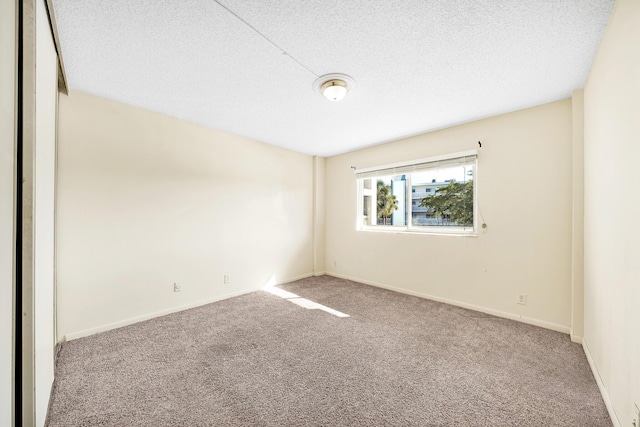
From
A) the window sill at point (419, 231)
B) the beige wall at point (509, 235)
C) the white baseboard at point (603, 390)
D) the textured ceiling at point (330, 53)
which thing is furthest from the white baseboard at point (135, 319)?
the white baseboard at point (603, 390)

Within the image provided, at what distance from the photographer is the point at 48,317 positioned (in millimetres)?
1525

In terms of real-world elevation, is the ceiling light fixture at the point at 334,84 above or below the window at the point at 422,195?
above

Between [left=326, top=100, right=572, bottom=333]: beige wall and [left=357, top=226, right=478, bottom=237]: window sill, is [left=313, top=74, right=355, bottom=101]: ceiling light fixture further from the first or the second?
[left=357, top=226, right=478, bottom=237]: window sill

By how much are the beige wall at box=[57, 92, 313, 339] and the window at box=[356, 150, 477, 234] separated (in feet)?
5.21

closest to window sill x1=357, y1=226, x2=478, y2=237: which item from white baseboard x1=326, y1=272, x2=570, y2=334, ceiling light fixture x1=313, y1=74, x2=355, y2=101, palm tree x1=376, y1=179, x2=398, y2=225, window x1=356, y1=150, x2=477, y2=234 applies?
window x1=356, y1=150, x2=477, y2=234

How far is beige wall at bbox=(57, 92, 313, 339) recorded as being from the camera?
2.38 meters

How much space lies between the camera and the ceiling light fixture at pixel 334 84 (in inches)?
83.6

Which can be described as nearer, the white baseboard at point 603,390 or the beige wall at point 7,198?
the beige wall at point 7,198

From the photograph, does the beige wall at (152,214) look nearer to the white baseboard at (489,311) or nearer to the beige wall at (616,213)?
the white baseboard at (489,311)

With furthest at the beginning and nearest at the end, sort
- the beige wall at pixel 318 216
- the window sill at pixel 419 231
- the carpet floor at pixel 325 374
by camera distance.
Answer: the beige wall at pixel 318 216, the window sill at pixel 419 231, the carpet floor at pixel 325 374

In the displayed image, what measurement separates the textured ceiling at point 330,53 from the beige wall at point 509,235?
0.35 m

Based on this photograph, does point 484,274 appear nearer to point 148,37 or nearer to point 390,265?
point 390,265

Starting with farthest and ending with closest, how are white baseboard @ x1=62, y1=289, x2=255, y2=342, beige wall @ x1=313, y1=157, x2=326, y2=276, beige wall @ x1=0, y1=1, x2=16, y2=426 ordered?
beige wall @ x1=313, y1=157, x2=326, y2=276 < white baseboard @ x1=62, y1=289, x2=255, y2=342 < beige wall @ x1=0, y1=1, x2=16, y2=426

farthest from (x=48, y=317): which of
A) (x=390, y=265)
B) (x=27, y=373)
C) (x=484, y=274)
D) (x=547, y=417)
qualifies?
(x=484, y=274)
